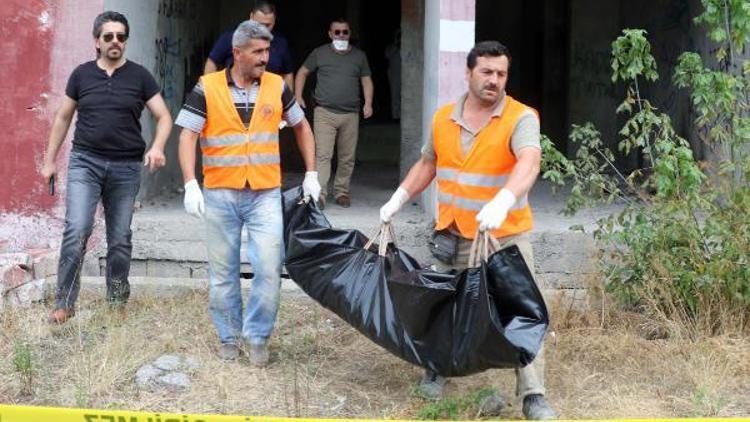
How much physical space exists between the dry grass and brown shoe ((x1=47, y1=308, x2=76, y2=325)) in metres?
0.06

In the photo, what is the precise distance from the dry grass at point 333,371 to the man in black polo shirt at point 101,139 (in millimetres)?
397

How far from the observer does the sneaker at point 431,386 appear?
5.30 metres

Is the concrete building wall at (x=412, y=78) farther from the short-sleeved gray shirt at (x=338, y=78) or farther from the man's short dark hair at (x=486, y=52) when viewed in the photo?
the man's short dark hair at (x=486, y=52)

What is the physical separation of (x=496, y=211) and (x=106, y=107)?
2808mm

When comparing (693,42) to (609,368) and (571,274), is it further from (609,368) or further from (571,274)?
(609,368)

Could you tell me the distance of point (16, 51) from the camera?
7961 mm

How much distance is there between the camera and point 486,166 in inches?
200

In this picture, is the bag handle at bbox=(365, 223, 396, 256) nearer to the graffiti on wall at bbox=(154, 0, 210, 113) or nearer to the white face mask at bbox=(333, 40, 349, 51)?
the white face mask at bbox=(333, 40, 349, 51)

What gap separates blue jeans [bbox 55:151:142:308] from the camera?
21.2 feet

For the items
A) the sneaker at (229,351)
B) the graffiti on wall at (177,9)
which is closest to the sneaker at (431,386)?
the sneaker at (229,351)

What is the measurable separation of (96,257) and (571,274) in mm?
3476

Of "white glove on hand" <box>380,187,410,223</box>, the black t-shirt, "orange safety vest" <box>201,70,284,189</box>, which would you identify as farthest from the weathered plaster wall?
"white glove on hand" <box>380,187,410,223</box>

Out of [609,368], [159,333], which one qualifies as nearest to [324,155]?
[159,333]

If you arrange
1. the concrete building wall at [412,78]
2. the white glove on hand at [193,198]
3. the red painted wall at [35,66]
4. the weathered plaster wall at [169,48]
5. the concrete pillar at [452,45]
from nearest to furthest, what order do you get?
the white glove on hand at [193,198] → the concrete pillar at [452,45] → the red painted wall at [35,66] → the weathered plaster wall at [169,48] → the concrete building wall at [412,78]
